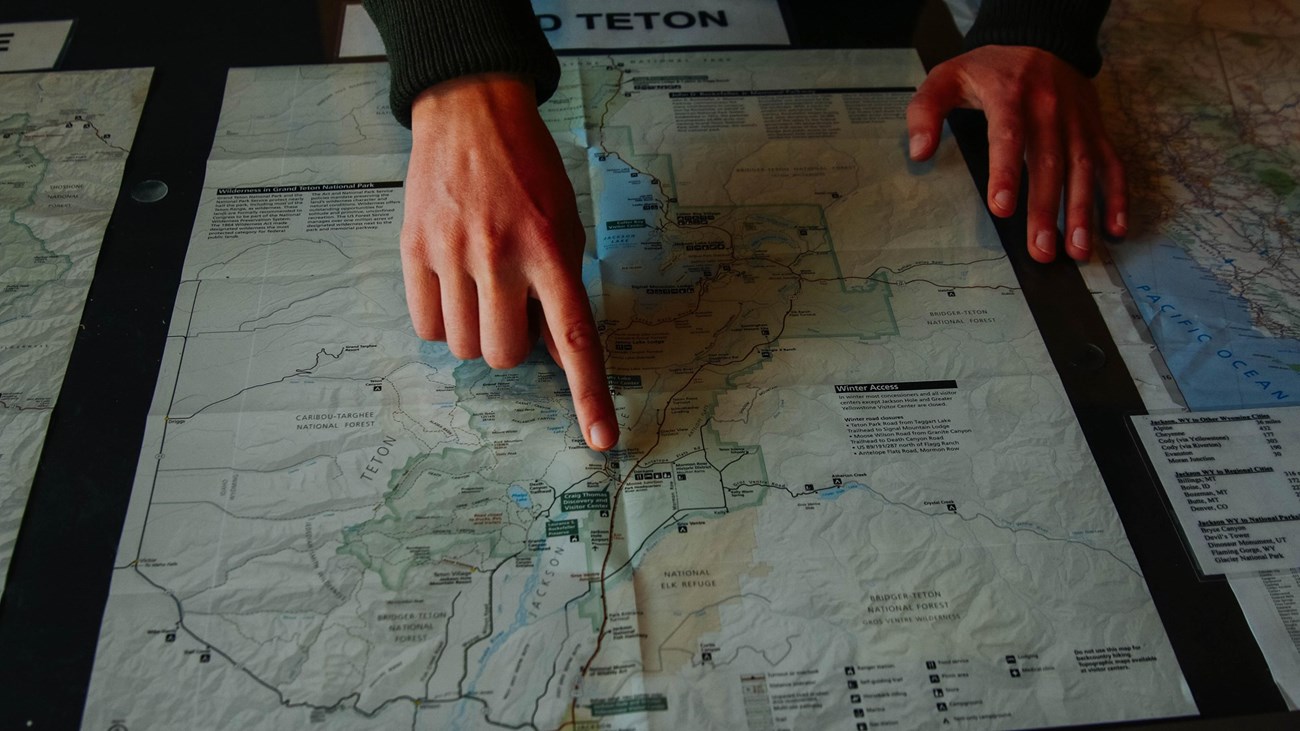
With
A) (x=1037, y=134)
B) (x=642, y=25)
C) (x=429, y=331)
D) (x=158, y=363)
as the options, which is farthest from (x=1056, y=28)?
(x=158, y=363)

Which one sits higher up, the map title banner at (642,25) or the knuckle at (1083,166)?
the map title banner at (642,25)

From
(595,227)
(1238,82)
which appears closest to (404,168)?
(595,227)

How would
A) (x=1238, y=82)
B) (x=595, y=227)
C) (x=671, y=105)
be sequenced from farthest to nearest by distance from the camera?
1. (x=1238, y=82)
2. (x=671, y=105)
3. (x=595, y=227)

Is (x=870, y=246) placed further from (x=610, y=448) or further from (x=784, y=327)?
(x=610, y=448)

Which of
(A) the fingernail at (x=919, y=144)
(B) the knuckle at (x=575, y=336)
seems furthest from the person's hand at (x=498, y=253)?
(A) the fingernail at (x=919, y=144)

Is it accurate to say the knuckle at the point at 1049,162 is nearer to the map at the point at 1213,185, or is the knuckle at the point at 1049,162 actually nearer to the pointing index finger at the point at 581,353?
the map at the point at 1213,185

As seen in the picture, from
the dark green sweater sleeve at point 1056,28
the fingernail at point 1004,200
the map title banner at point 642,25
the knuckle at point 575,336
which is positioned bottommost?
the fingernail at point 1004,200
